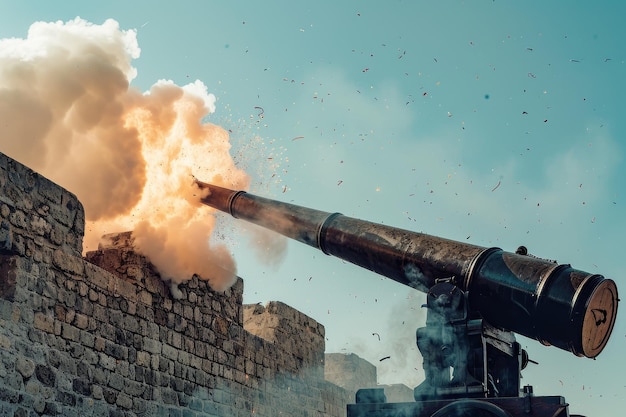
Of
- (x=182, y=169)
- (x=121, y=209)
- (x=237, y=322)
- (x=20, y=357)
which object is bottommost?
(x=20, y=357)

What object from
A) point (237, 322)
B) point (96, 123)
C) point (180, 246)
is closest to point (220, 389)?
point (237, 322)

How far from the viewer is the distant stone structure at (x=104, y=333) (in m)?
6.57

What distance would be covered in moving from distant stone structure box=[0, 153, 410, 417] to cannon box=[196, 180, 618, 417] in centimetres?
261

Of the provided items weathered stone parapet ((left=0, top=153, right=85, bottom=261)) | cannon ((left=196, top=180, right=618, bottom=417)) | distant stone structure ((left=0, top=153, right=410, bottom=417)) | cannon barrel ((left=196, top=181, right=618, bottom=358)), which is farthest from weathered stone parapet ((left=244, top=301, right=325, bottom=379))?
cannon ((left=196, top=180, right=618, bottom=417))

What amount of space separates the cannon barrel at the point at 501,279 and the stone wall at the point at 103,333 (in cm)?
228

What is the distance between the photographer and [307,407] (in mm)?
11727

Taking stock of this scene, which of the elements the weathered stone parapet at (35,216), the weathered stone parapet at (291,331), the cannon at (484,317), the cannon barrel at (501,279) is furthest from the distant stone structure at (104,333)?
the cannon at (484,317)

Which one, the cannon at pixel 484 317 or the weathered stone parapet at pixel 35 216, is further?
the weathered stone parapet at pixel 35 216

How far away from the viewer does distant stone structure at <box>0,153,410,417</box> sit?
6.57m

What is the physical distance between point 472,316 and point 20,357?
341 cm

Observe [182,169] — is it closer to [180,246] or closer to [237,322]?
[180,246]

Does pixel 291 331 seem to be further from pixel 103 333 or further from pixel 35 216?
pixel 35 216

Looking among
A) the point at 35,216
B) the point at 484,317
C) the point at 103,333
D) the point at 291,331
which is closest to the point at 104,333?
the point at 103,333

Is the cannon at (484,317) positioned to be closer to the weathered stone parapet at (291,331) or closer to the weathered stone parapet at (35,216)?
the weathered stone parapet at (35,216)
